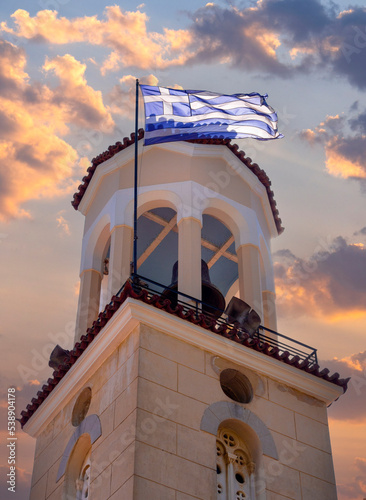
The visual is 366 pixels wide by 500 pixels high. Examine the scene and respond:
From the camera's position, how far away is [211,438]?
734 inches

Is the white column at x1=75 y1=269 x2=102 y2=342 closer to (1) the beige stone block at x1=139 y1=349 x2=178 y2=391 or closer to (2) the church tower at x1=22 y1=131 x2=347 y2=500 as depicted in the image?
(2) the church tower at x1=22 y1=131 x2=347 y2=500

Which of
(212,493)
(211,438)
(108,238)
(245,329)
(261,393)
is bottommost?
(212,493)

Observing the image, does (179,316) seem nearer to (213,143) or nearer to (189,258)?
(189,258)

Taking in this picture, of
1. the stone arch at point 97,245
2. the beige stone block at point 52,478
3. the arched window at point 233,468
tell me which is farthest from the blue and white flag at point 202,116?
the beige stone block at point 52,478

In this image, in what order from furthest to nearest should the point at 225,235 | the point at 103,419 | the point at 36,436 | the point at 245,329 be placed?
1. the point at 225,235
2. the point at 36,436
3. the point at 245,329
4. the point at 103,419

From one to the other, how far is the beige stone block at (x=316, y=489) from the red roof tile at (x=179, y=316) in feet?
8.16

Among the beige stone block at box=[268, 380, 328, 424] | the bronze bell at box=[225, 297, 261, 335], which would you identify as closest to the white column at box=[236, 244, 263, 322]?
the bronze bell at box=[225, 297, 261, 335]

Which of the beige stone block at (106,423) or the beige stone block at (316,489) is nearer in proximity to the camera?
the beige stone block at (106,423)

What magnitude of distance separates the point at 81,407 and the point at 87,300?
3481 mm

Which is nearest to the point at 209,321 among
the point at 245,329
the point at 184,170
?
the point at 245,329

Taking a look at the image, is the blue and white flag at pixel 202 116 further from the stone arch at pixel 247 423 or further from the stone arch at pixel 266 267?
the stone arch at pixel 247 423

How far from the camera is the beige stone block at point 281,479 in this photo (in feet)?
61.7

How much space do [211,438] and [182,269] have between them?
475cm

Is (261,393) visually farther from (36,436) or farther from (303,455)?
(36,436)
